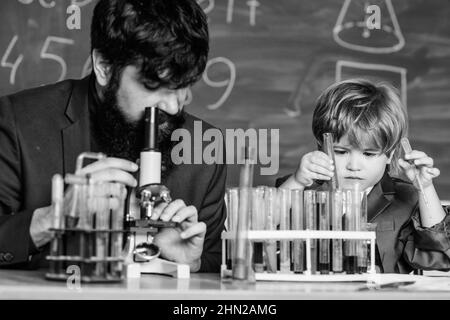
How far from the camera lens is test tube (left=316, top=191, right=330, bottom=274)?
4.54 ft

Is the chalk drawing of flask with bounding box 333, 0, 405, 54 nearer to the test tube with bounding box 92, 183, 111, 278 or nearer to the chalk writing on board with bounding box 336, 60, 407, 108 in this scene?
the chalk writing on board with bounding box 336, 60, 407, 108

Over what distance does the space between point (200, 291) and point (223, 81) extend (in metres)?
2.11

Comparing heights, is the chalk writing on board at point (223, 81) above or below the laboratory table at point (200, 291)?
above

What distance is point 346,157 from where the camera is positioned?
7.07 feet

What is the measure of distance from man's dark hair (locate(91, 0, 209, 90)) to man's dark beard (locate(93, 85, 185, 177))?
84 millimetres

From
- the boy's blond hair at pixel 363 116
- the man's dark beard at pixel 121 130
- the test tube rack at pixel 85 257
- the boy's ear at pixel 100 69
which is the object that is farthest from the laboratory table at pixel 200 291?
the boy's blond hair at pixel 363 116

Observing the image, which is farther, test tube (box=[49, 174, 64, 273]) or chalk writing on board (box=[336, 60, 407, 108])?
chalk writing on board (box=[336, 60, 407, 108])

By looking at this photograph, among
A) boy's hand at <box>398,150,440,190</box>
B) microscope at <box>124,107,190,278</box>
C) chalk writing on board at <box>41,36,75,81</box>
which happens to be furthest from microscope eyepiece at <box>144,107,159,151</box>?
chalk writing on board at <box>41,36,75,81</box>

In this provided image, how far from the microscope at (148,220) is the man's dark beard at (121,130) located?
15.4 inches

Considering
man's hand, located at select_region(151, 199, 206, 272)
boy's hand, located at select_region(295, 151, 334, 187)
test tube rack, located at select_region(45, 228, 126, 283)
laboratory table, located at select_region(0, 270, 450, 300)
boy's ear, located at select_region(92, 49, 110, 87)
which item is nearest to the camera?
laboratory table, located at select_region(0, 270, 450, 300)

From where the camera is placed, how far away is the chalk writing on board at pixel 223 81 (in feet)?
10.2

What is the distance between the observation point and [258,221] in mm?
1383

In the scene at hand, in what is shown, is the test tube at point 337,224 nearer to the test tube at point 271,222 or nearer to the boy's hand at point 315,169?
the test tube at point 271,222
